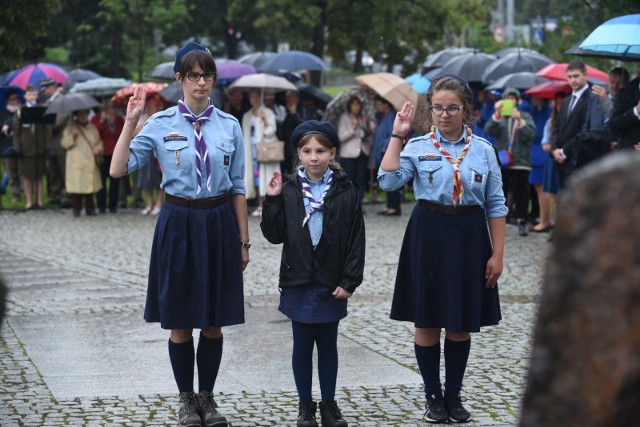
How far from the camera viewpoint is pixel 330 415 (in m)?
6.32

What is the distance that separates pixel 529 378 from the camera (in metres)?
2.17

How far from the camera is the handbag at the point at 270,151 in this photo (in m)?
18.5

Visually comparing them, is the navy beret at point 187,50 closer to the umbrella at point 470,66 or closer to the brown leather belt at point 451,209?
the brown leather belt at point 451,209

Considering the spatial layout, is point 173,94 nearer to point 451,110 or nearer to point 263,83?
point 263,83

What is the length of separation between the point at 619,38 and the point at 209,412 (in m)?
7.50


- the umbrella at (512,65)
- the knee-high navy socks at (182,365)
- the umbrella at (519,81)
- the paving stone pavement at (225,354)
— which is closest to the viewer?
the knee-high navy socks at (182,365)

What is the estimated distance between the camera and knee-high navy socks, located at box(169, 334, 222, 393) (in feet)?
21.3

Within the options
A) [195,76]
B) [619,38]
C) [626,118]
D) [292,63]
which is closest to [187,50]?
[195,76]

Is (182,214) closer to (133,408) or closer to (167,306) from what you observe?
(167,306)

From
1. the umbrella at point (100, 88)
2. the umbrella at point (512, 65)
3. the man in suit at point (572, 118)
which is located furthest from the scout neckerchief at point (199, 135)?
the umbrella at point (100, 88)

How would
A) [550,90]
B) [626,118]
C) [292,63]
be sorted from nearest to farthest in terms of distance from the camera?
[626,118] → [550,90] → [292,63]

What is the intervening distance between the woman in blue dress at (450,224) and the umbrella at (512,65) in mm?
13296

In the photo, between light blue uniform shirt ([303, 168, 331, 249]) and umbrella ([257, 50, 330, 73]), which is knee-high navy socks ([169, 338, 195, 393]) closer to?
light blue uniform shirt ([303, 168, 331, 249])

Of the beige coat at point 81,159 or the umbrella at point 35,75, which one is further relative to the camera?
the umbrella at point 35,75
